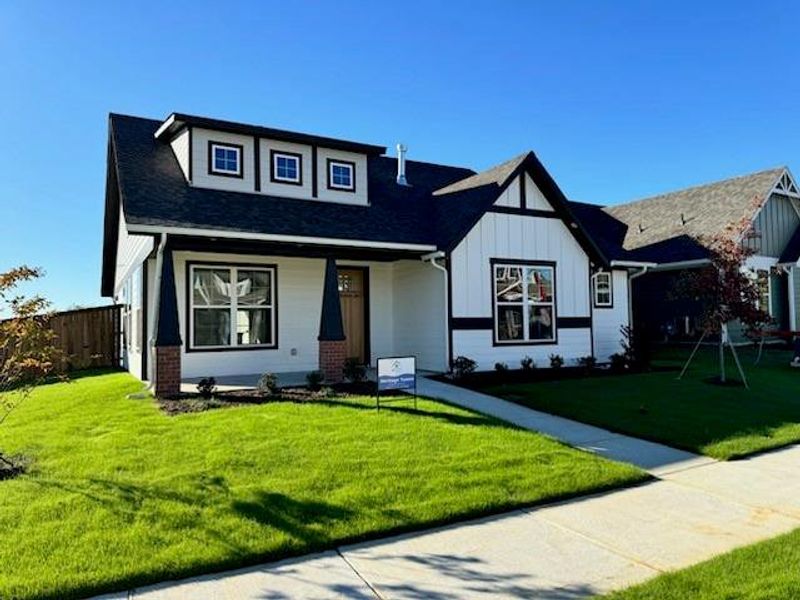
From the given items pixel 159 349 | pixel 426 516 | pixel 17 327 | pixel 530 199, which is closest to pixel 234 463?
pixel 426 516

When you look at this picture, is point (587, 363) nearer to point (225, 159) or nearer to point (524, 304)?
point (524, 304)

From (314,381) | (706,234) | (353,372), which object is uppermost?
(706,234)

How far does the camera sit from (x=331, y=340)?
39.9 ft

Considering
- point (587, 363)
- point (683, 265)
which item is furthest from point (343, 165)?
point (683, 265)

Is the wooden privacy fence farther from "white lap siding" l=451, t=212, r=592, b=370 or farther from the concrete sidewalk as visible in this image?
the concrete sidewalk

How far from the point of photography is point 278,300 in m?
14.3

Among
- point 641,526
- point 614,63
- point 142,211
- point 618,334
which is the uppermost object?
point 614,63

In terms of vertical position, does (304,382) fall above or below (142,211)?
below

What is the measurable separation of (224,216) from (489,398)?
22.0 ft

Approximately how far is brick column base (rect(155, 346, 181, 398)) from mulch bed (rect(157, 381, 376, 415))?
19 cm

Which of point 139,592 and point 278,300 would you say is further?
point 278,300

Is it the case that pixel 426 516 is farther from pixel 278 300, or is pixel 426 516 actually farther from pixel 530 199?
pixel 530 199

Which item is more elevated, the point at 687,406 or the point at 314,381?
the point at 314,381

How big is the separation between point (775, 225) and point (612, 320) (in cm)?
1001
